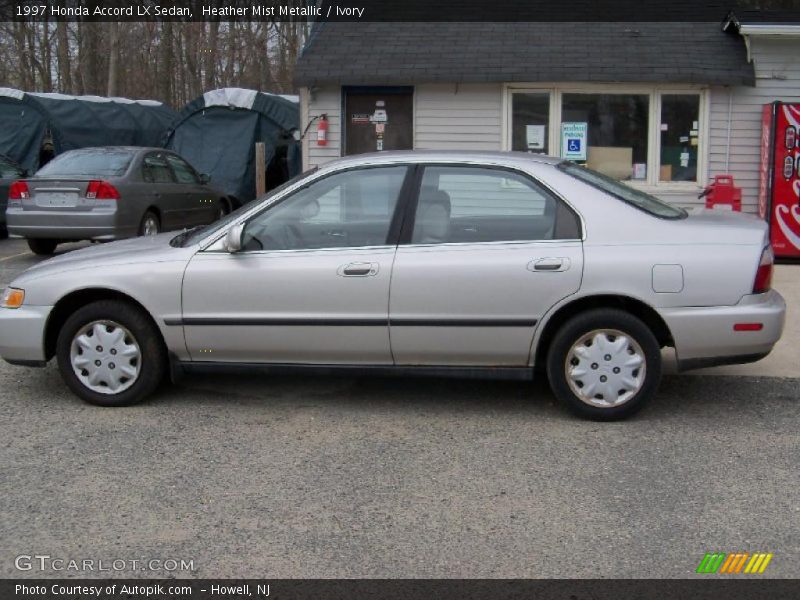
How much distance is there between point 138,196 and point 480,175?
768 cm

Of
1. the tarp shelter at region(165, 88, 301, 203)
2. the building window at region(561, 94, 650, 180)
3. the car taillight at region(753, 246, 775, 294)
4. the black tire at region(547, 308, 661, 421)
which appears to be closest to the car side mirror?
the black tire at region(547, 308, 661, 421)

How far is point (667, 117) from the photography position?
12.1m

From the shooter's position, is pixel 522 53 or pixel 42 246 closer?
pixel 522 53

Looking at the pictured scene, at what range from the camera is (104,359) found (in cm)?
571

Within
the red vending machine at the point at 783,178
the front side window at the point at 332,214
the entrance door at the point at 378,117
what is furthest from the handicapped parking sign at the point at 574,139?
the front side window at the point at 332,214

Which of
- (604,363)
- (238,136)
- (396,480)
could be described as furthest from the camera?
(238,136)

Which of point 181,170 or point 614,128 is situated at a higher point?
point 614,128

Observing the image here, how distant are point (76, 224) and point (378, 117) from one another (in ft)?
13.5

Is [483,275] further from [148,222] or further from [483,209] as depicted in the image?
[148,222]

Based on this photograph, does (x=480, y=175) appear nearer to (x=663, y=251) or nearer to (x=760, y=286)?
(x=663, y=251)

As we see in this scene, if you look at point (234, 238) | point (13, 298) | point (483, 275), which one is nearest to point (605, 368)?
point (483, 275)

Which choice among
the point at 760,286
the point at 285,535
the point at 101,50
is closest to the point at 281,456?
the point at 285,535

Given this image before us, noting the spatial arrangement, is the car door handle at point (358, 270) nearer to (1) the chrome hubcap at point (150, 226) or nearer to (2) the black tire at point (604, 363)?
(2) the black tire at point (604, 363)

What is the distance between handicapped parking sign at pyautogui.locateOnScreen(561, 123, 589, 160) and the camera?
39.9ft
